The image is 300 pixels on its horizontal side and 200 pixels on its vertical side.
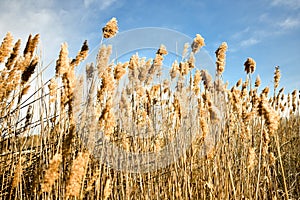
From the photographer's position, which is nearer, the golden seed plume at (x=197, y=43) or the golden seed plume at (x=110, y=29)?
the golden seed plume at (x=110, y=29)

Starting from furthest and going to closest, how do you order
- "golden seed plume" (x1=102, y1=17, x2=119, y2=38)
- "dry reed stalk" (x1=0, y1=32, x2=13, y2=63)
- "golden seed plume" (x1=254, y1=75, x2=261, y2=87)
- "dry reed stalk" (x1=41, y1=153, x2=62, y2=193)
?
"golden seed plume" (x1=254, y1=75, x2=261, y2=87)
"dry reed stalk" (x1=0, y1=32, x2=13, y2=63)
"golden seed plume" (x1=102, y1=17, x2=119, y2=38)
"dry reed stalk" (x1=41, y1=153, x2=62, y2=193)

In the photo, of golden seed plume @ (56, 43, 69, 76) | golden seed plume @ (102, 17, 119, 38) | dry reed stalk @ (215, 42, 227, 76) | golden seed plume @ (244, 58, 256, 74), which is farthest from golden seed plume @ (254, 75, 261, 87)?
golden seed plume @ (56, 43, 69, 76)

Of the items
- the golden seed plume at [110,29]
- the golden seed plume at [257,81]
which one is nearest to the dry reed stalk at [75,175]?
the golden seed plume at [110,29]

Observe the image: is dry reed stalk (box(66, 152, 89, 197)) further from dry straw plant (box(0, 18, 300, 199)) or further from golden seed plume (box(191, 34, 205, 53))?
golden seed plume (box(191, 34, 205, 53))

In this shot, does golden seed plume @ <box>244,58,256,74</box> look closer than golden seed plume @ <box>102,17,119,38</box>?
No

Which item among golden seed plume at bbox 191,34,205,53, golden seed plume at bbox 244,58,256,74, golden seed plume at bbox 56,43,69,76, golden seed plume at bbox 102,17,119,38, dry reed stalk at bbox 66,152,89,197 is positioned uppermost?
golden seed plume at bbox 191,34,205,53

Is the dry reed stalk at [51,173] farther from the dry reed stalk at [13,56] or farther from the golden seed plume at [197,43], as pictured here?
the golden seed plume at [197,43]

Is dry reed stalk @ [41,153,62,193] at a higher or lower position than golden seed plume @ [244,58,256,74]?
lower

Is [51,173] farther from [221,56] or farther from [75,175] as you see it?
[221,56]

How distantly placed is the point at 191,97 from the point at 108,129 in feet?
3.43

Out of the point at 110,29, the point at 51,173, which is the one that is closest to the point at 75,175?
the point at 51,173

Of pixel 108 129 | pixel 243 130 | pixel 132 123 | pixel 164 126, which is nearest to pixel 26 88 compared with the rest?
pixel 132 123

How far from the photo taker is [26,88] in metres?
1.53

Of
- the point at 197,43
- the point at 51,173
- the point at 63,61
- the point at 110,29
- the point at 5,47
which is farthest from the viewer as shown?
the point at 197,43
